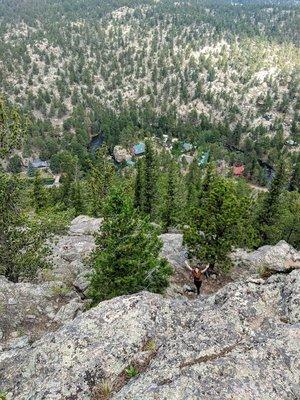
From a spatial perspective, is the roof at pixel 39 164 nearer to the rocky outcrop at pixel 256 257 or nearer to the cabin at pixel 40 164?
the cabin at pixel 40 164

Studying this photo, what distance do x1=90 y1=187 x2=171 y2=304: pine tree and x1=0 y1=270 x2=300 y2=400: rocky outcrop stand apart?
18.9 feet

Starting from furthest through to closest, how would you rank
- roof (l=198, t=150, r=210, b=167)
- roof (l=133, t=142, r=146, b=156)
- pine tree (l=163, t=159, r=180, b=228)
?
roof (l=133, t=142, r=146, b=156), roof (l=198, t=150, r=210, b=167), pine tree (l=163, t=159, r=180, b=228)

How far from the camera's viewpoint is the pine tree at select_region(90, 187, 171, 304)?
21.3 meters

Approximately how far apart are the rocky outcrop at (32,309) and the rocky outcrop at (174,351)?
231 inches

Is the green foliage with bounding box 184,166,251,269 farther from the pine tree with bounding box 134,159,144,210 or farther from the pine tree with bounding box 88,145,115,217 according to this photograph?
the pine tree with bounding box 134,159,144,210

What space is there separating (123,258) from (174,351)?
962cm

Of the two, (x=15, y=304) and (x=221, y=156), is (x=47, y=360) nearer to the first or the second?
(x=15, y=304)

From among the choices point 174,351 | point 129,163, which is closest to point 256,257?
point 174,351

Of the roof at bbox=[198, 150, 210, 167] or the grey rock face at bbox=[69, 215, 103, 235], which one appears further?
the roof at bbox=[198, 150, 210, 167]

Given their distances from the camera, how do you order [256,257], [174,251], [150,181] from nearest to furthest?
[174,251]
[256,257]
[150,181]

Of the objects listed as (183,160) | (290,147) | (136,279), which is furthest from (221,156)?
(136,279)

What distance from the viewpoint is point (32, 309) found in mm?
22750

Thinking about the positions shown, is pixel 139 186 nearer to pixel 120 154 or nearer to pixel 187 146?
pixel 120 154

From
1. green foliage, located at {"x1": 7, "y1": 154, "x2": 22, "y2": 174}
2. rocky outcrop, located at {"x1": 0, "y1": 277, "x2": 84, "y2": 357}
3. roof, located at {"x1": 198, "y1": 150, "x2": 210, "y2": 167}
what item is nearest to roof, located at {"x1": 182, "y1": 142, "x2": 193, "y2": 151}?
roof, located at {"x1": 198, "y1": 150, "x2": 210, "y2": 167}
